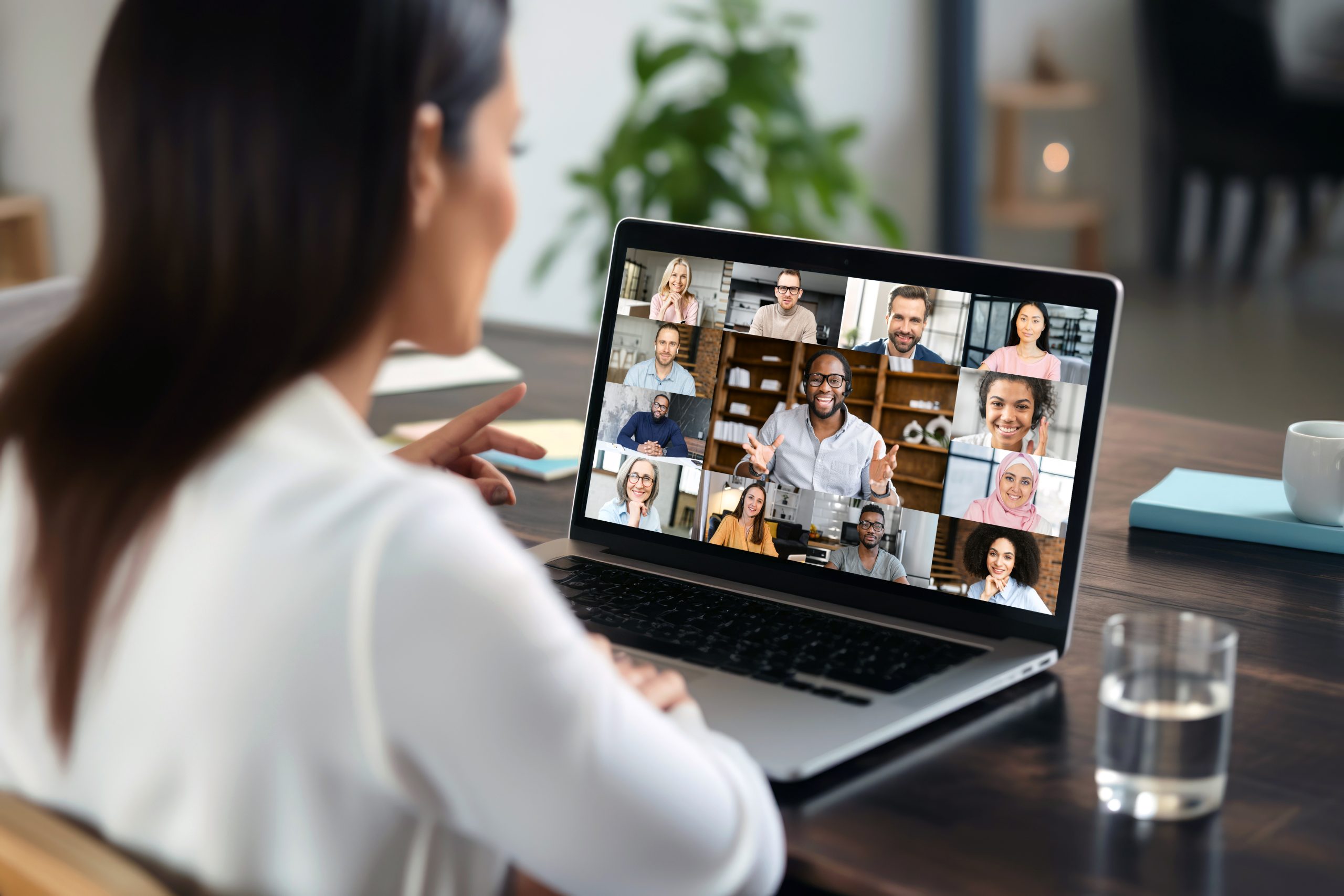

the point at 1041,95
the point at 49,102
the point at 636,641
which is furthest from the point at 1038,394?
the point at 49,102

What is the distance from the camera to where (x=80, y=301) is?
2.03 feet

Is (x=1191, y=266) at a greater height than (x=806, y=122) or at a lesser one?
lesser

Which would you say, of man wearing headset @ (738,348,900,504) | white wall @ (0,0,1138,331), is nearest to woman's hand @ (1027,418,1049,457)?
man wearing headset @ (738,348,900,504)

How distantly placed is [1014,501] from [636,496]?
1.05ft

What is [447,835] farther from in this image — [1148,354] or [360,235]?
[1148,354]

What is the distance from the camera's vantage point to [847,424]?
0.99 m

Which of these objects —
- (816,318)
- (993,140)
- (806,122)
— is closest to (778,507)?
(816,318)

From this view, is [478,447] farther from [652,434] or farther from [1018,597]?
[1018,597]

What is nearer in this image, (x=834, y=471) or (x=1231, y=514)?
(x=834, y=471)

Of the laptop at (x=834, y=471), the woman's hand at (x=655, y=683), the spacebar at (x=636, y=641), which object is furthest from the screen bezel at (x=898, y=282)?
the woman's hand at (x=655, y=683)

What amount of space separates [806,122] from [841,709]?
2.66 metres

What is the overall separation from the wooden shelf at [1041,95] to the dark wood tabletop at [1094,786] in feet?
8.03

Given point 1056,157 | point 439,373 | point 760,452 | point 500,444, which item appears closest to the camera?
point 760,452

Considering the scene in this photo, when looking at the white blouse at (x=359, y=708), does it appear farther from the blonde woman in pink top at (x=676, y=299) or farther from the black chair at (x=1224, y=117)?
the black chair at (x=1224, y=117)
